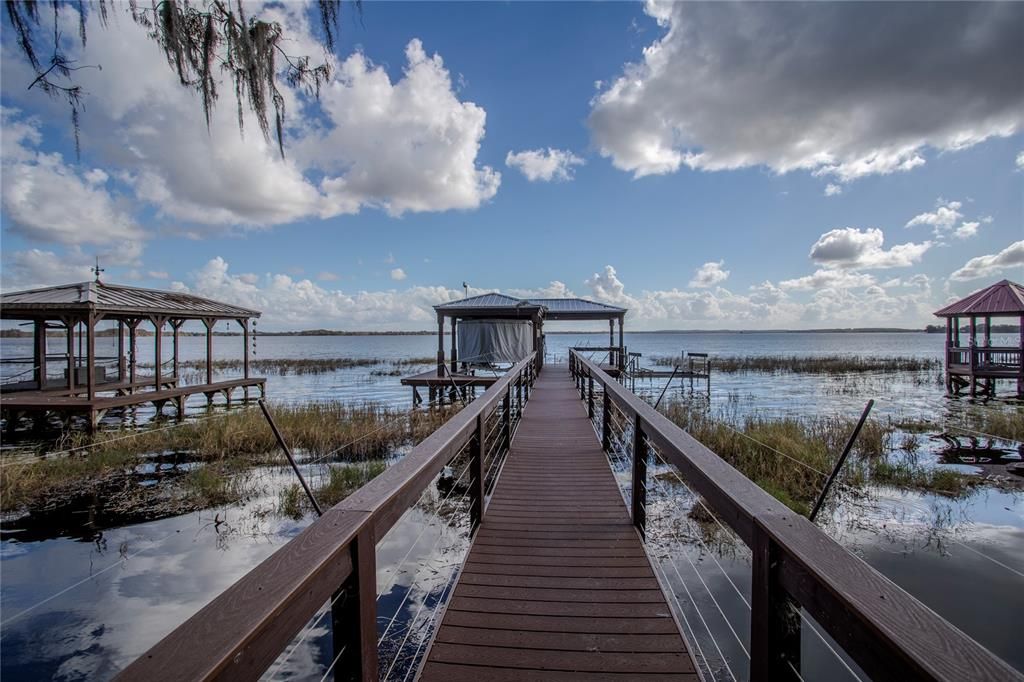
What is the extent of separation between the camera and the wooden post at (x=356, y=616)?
155 cm

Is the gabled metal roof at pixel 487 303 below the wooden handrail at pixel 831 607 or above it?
above

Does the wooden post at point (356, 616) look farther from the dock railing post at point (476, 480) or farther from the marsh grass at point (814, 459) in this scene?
the marsh grass at point (814, 459)

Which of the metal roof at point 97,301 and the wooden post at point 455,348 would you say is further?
the wooden post at point 455,348

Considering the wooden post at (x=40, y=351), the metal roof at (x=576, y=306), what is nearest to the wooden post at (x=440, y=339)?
the metal roof at (x=576, y=306)

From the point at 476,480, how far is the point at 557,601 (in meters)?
1.23

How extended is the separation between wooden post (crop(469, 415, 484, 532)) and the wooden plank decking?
4.8 inches

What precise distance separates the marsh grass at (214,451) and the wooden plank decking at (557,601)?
17.5 feet

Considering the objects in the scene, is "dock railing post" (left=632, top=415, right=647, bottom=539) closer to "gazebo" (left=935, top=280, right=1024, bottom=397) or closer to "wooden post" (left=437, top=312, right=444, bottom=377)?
"wooden post" (left=437, top=312, right=444, bottom=377)

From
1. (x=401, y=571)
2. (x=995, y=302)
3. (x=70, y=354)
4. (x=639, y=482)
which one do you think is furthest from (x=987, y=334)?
(x=70, y=354)

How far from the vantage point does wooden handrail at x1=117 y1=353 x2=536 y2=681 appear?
880 mm

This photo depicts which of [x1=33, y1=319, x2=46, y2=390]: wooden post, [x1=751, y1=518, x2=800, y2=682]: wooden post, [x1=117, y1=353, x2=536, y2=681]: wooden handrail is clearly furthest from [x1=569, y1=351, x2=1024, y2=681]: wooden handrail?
[x1=33, y1=319, x2=46, y2=390]: wooden post

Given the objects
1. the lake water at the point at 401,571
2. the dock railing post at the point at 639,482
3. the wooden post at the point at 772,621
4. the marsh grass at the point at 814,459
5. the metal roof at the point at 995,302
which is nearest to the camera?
the wooden post at the point at 772,621

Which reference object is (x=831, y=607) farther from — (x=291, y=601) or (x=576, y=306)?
(x=576, y=306)

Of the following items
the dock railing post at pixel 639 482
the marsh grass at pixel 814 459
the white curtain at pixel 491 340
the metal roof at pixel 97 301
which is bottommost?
the marsh grass at pixel 814 459
